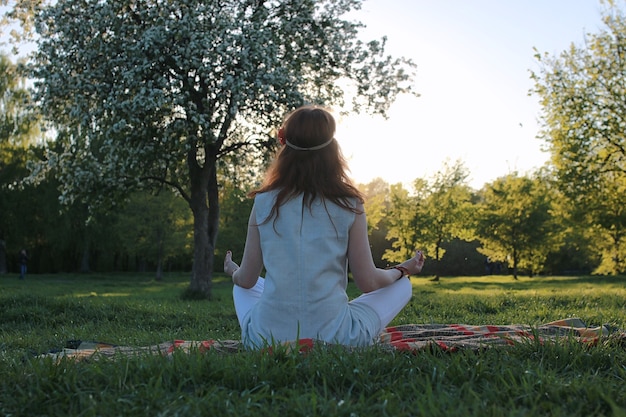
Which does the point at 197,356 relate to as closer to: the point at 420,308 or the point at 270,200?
the point at 270,200

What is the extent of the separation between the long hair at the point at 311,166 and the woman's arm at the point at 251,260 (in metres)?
0.23

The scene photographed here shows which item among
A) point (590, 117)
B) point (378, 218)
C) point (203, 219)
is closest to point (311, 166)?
point (203, 219)

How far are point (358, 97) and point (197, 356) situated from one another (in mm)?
14756

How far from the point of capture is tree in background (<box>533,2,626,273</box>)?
78.0 ft

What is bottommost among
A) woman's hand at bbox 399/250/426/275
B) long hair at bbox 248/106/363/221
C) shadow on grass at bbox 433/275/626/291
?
shadow on grass at bbox 433/275/626/291

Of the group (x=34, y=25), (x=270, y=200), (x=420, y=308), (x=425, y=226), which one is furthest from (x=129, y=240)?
(x=270, y=200)

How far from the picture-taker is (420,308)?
10242 mm

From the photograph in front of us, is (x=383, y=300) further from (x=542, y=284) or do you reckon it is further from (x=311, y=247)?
(x=542, y=284)

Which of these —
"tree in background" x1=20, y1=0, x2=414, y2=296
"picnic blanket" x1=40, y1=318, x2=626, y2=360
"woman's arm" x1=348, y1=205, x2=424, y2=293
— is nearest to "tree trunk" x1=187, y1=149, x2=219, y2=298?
"tree in background" x1=20, y1=0, x2=414, y2=296

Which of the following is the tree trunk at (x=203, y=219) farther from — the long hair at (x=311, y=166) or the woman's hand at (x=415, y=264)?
the woman's hand at (x=415, y=264)

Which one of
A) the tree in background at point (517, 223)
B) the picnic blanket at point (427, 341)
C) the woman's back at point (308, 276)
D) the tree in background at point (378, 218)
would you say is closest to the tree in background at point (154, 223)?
the tree in background at point (378, 218)

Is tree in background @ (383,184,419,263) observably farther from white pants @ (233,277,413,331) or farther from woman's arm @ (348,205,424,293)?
woman's arm @ (348,205,424,293)

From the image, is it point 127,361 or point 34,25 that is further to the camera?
point 34,25

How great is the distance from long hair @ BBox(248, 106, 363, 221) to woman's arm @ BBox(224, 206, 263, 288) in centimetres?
23
